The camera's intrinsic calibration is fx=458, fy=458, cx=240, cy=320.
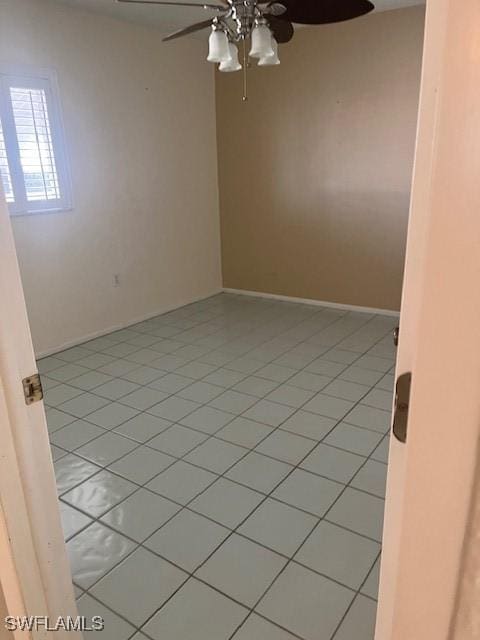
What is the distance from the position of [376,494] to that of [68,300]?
2.84 metres

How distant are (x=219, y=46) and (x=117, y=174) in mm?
2078

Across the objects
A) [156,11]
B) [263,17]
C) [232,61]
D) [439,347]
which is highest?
[156,11]

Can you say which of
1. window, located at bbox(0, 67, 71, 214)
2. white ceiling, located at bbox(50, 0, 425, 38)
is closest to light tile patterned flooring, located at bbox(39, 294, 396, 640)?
window, located at bbox(0, 67, 71, 214)

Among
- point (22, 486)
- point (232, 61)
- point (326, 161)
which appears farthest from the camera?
point (326, 161)

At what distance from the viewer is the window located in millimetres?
3135

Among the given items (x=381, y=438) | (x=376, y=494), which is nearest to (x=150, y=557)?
(x=376, y=494)

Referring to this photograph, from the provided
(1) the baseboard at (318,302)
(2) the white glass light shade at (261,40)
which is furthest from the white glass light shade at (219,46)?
(1) the baseboard at (318,302)

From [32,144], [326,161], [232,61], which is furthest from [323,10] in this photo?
[326,161]

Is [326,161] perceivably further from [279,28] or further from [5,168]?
[5,168]

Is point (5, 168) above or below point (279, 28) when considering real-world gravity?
below

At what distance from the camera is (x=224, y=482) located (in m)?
2.09

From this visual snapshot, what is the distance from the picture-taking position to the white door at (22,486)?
2.65 ft

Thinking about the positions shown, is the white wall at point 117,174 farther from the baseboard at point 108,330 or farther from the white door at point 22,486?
the white door at point 22,486

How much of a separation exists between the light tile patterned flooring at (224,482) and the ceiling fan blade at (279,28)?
201cm
